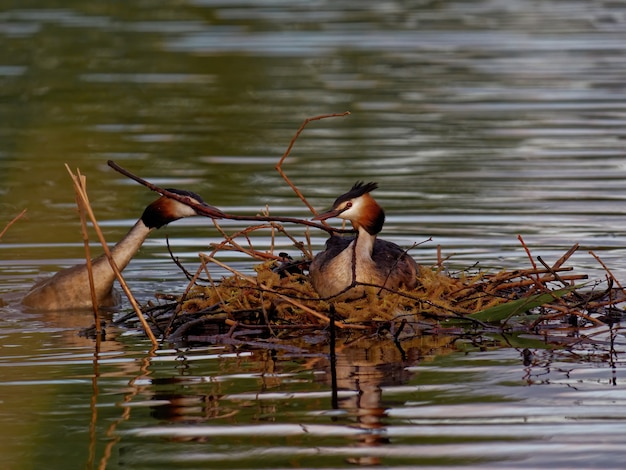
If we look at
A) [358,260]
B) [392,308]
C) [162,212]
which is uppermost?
[162,212]

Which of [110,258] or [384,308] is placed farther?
[384,308]

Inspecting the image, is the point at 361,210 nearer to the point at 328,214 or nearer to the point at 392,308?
the point at 328,214

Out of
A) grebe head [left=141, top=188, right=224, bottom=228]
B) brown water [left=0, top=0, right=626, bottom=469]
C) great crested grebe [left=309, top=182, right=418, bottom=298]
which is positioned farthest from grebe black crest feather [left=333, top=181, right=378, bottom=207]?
grebe head [left=141, top=188, right=224, bottom=228]

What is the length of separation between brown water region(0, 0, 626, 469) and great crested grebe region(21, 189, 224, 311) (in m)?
0.21

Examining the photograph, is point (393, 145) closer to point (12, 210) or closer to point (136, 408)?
point (12, 210)

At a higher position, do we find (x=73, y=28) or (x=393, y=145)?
(x=73, y=28)

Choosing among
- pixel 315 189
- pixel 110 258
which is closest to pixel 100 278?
pixel 110 258

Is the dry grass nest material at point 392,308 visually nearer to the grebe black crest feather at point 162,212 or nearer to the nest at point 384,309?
the nest at point 384,309

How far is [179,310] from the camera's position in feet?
28.6

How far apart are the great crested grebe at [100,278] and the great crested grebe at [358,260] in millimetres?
1264

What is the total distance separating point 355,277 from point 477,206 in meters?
5.25

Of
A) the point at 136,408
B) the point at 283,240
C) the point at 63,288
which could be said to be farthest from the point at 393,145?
the point at 136,408

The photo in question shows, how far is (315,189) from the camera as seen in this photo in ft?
47.6

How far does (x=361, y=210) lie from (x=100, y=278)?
214 centimetres
